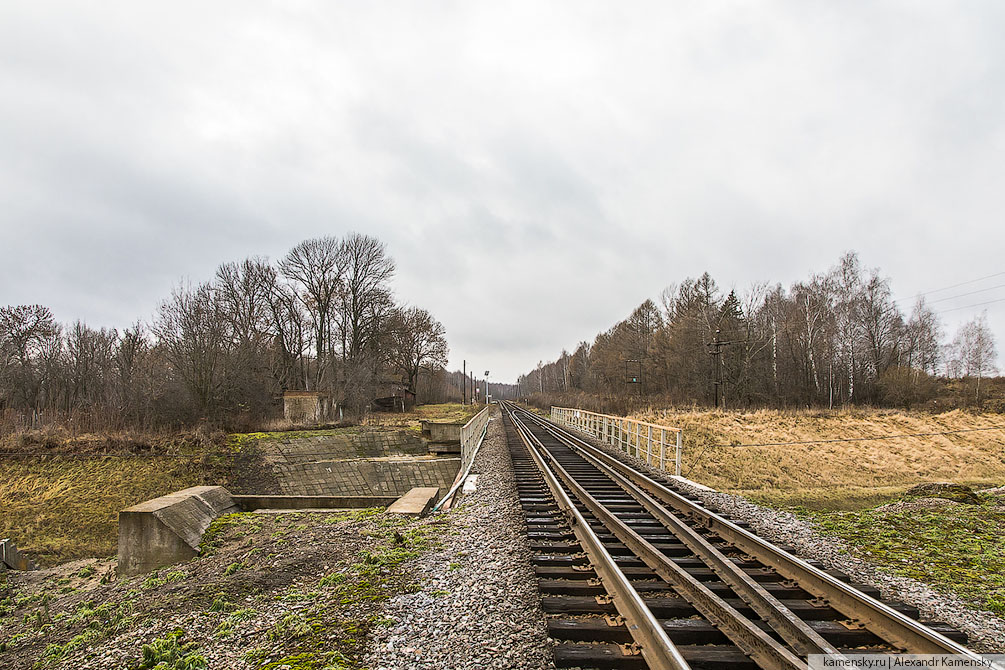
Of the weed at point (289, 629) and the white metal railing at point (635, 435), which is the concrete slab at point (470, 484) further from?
the weed at point (289, 629)

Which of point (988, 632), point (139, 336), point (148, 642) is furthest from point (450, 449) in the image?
point (139, 336)

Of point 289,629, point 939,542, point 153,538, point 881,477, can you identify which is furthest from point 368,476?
point 939,542

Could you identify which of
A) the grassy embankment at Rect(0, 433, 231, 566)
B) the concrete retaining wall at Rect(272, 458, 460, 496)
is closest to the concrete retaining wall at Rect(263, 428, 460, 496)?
the concrete retaining wall at Rect(272, 458, 460, 496)

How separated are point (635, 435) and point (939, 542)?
11403 millimetres

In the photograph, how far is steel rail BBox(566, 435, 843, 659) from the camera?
3394 mm

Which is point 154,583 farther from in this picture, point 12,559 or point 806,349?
point 806,349

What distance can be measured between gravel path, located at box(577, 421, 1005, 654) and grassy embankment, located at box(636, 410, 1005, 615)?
24cm

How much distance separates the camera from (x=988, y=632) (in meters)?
3.86

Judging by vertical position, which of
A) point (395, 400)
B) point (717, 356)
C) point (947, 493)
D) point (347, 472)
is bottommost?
point (347, 472)

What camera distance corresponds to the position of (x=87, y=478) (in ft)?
61.8

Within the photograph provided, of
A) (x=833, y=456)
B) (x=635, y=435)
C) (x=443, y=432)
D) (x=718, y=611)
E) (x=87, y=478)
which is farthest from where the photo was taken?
(x=443, y=432)

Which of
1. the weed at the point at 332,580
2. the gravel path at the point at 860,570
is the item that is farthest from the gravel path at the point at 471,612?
the gravel path at the point at 860,570

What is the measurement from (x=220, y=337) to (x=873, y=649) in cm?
3221

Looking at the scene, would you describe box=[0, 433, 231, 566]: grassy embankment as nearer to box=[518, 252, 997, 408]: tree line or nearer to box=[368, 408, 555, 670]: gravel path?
box=[368, 408, 555, 670]: gravel path
